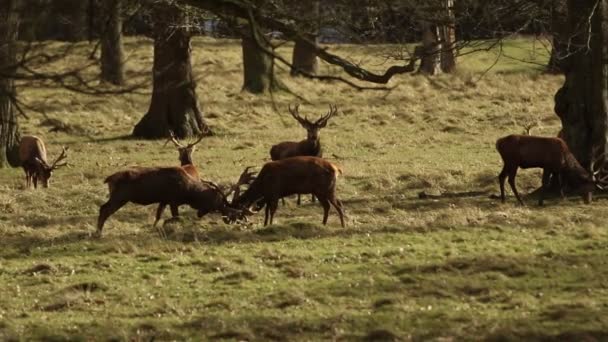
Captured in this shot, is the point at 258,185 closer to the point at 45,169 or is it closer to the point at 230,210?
the point at 230,210

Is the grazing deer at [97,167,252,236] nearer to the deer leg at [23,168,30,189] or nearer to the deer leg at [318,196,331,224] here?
the deer leg at [318,196,331,224]

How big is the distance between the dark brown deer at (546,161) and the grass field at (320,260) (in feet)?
0.97

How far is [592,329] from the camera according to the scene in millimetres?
11070

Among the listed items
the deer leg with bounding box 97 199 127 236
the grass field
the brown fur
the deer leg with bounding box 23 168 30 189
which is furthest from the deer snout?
the deer leg with bounding box 23 168 30 189

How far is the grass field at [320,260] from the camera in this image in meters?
11.4

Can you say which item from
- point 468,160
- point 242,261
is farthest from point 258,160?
point 242,261

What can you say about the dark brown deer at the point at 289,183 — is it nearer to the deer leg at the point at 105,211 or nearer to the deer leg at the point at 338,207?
the deer leg at the point at 338,207

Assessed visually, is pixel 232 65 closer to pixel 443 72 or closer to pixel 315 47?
pixel 443 72

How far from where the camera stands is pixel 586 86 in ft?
61.9

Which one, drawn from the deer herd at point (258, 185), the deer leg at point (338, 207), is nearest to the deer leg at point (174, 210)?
the deer herd at point (258, 185)

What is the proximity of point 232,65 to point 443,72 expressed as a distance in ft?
20.2

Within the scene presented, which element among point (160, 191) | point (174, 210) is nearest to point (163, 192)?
point (160, 191)

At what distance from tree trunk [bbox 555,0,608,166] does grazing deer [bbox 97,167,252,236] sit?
543 centimetres

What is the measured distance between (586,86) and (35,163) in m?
9.41
